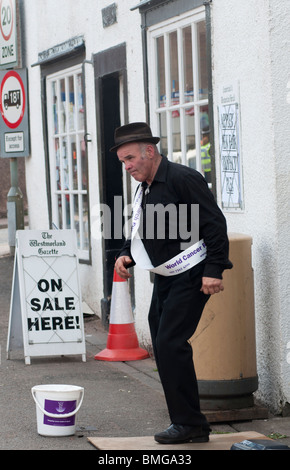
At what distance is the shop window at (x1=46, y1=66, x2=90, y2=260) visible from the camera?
11.2m

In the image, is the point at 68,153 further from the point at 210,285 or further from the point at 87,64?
the point at 210,285

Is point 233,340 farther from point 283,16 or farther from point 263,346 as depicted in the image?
point 283,16

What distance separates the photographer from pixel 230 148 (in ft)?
23.9

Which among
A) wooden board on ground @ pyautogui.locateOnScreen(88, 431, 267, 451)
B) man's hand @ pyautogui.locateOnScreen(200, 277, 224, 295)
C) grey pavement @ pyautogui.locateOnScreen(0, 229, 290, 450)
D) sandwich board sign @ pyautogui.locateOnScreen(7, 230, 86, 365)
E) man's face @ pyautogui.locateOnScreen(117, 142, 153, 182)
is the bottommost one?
grey pavement @ pyautogui.locateOnScreen(0, 229, 290, 450)

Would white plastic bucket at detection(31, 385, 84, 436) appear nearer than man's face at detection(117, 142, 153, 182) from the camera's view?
No

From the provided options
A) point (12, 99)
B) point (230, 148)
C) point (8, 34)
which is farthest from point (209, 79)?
point (8, 34)

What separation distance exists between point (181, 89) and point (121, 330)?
218 cm

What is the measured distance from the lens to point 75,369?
8.45 m

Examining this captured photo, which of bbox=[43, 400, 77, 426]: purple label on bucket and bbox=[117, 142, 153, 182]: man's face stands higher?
bbox=[117, 142, 153, 182]: man's face

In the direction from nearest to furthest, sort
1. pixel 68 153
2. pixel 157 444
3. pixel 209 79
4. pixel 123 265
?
pixel 157 444 → pixel 123 265 → pixel 209 79 → pixel 68 153

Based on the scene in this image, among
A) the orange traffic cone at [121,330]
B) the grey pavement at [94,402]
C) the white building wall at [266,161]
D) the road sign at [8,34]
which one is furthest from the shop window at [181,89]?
the road sign at [8,34]

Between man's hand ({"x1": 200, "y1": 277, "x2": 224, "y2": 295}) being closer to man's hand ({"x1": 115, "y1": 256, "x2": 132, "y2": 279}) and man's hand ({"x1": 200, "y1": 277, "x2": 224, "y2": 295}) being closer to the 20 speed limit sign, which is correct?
man's hand ({"x1": 115, "y1": 256, "x2": 132, "y2": 279})

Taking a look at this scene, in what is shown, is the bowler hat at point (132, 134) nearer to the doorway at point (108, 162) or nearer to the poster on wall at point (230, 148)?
the poster on wall at point (230, 148)

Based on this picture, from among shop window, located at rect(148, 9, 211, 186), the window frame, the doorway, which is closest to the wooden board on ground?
shop window, located at rect(148, 9, 211, 186)
